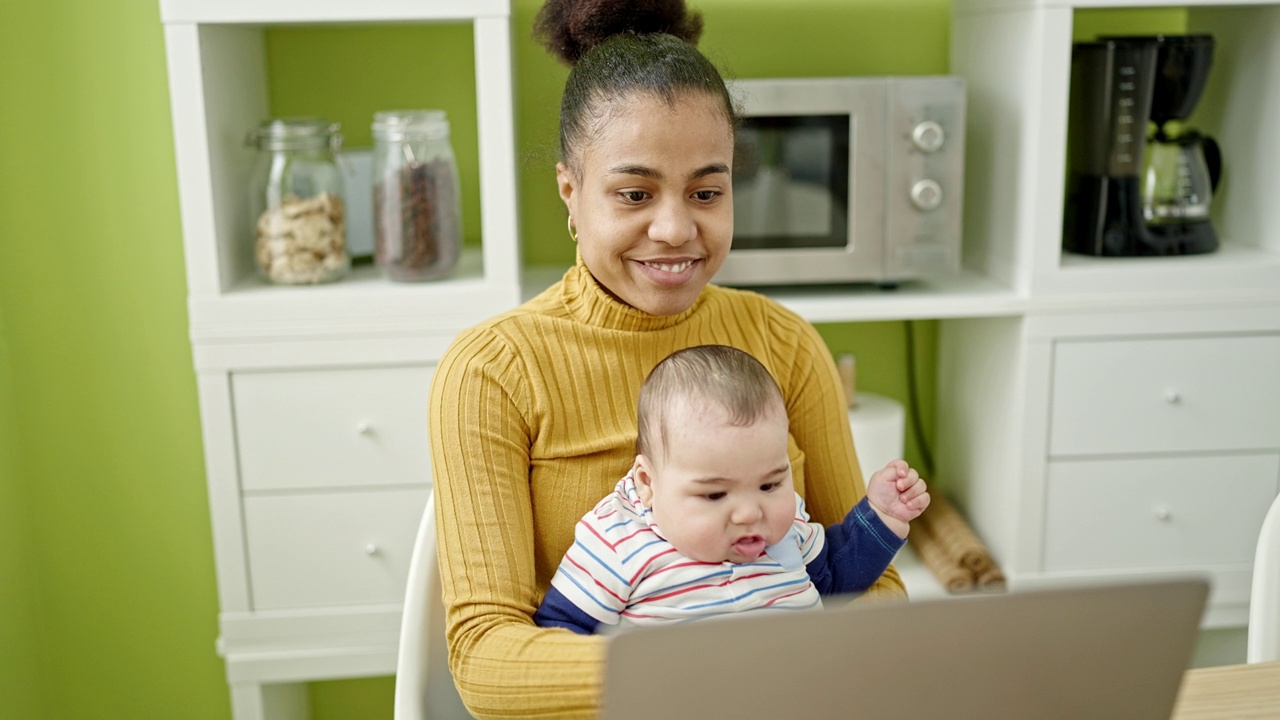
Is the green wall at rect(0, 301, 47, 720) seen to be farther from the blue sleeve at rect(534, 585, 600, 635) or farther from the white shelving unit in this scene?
the blue sleeve at rect(534, 585, 600, 635)

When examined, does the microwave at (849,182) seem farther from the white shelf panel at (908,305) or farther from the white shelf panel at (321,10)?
the white shelf panel at (321,10)

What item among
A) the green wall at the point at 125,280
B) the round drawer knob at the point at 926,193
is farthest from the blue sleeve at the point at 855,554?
the green wall at the point at 125,280

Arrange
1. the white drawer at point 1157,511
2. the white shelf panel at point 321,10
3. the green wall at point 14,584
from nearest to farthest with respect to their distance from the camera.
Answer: the white shelf panel at point 321,10, the white drawer at point 1157,511, the green wall at point 14,584

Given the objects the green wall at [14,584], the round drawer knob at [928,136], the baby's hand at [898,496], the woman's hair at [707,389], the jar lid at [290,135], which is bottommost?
the green wall at [14,584]

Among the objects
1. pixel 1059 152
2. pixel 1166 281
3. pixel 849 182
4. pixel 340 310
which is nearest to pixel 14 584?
pixel 340 310

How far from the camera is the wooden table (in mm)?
868

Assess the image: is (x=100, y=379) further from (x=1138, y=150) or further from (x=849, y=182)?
(x=1138, y=150)

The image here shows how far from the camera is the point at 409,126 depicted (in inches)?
67.6

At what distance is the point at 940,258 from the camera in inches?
70.2

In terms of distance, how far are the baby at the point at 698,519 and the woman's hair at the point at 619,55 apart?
0.24 m

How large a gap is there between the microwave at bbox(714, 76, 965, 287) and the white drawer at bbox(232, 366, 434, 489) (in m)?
0.51

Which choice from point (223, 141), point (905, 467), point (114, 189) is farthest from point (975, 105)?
point (114, 189)

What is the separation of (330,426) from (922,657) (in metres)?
1.30

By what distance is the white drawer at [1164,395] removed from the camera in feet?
5.86
